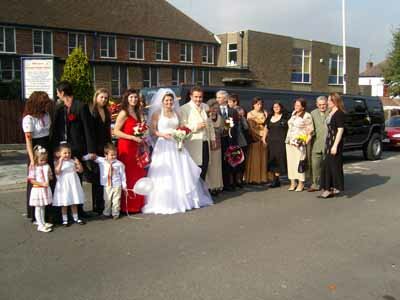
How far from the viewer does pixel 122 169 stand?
23.1 ft

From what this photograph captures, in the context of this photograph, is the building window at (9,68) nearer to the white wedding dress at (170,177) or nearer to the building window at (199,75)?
the building window at (199,75)

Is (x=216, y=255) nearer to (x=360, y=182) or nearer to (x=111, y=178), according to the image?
(x=111, y=178)

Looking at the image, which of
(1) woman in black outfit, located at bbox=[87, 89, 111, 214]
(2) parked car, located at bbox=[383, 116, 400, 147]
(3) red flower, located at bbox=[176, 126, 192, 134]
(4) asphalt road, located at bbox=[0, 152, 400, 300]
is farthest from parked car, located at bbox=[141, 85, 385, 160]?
(1) woman in black outfit, located at bbox=[87, 89, 111, 214]

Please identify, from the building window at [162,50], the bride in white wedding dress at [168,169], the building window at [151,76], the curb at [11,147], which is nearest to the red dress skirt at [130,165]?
the bride in white wedding dress at [168,169]

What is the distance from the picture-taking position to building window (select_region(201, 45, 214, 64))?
4447 cm

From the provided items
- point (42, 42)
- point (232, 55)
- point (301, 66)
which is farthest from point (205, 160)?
point (301, 66)

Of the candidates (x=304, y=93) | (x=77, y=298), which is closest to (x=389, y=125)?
(x=304, y=93)

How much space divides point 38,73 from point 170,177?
8489 mm

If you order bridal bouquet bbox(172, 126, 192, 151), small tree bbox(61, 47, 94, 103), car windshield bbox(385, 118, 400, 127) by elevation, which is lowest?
bridal bouquet bbox(172, 126, 192, 151)

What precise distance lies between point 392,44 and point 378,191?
98.9 ft

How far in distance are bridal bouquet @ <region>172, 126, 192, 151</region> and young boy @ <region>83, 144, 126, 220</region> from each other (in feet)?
Result: 3.50

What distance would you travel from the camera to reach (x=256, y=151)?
9.83 m

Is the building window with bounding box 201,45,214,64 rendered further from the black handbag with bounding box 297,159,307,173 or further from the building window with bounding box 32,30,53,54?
the black handbag with bounding box 297,159,307,173

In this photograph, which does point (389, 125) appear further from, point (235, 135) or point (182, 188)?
point (182, 188)
